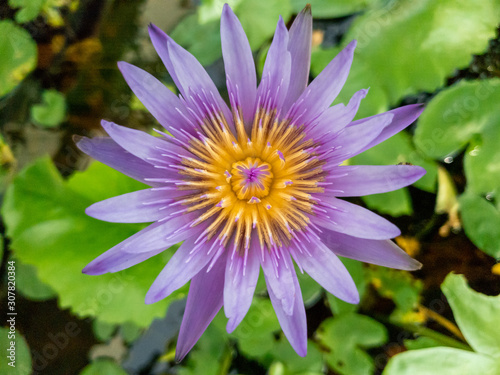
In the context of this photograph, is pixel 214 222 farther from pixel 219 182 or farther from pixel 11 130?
pixel 11 130

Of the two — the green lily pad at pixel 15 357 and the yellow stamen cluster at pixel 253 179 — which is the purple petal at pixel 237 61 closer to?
the yellow stamen cluster at pixel 253 179

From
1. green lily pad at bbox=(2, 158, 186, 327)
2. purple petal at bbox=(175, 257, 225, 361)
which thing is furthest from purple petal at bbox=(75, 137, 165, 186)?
green lily pad at bbox=(2, 158, 186, 327)

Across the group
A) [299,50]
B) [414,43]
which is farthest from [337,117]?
[414,43]

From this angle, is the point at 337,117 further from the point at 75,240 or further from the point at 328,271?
the point at 75,240

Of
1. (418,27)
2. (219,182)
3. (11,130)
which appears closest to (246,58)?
(219,182)

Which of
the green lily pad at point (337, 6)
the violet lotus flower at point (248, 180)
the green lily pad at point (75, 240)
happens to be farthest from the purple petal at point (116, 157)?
the green lily pad at point (337, 6)

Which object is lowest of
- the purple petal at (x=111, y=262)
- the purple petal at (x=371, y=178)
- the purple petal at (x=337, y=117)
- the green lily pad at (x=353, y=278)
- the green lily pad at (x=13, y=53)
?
the green lily pad at (x=353, y=278)
